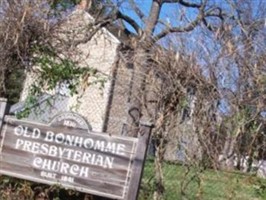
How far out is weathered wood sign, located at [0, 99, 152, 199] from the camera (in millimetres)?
6438

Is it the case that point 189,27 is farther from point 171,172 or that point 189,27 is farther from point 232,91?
point 171,172

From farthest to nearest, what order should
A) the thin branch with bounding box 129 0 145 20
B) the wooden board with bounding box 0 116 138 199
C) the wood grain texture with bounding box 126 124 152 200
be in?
the thin branch with bounding box 129 0 145 20, the wooden board with bounding box 0 116 138 199, the wood grain texture with bounding box 126 124 152 200

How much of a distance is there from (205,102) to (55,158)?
1.77 meters

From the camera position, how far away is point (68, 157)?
6.70m

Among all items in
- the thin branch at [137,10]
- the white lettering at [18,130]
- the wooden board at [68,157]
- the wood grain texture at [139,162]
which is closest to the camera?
the wood grain texture at [139,162]

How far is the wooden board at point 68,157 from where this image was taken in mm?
6484

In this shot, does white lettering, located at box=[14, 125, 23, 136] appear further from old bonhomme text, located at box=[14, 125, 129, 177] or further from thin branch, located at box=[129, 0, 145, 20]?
thin branch, located at box=[129, 0, 145, 20]

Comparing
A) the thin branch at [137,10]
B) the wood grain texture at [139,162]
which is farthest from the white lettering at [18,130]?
the thin branch at [137,10]

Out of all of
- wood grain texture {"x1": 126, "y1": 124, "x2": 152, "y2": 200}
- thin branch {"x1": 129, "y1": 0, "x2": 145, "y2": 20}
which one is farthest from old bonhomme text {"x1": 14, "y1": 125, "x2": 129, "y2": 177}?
thin branch {"x1": 129, "y1": 0, "x2": 145, "y2": 20}

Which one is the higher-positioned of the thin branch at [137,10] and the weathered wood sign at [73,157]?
the thin branch at [137,10]

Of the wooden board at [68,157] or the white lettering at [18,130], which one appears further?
the white lettering at [18,130]

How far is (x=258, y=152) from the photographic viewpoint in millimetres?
6426

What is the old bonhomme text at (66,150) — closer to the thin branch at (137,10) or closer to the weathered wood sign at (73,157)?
the weathered wood sign at (73,157)

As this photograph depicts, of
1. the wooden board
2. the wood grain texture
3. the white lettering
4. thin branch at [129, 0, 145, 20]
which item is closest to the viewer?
the wood grain texture
